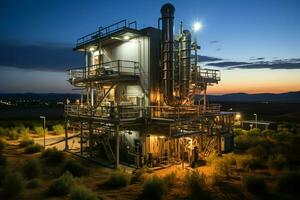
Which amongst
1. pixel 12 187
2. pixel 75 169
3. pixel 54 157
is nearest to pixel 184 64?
pixel 75 169

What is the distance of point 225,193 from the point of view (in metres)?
12.7

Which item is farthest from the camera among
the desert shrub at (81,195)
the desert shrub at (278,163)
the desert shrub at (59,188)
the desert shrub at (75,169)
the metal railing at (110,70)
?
the metal railing at (110,70)

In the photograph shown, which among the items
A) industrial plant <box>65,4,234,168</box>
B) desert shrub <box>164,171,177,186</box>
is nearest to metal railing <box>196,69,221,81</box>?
industrial plant <box>65,4,234,168</box>

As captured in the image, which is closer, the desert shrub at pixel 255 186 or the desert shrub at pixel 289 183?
Result: the desert shrub at pixel 255 186

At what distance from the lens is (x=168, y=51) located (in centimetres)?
1959

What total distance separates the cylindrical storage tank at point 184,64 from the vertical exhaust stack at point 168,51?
1.36 m

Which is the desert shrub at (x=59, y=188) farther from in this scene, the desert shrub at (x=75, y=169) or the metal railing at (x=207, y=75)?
the metal railing at (x=207, y=75)

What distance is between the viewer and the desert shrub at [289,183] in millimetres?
13211

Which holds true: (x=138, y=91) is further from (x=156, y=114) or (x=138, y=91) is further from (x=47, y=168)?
(x=47, y=168)

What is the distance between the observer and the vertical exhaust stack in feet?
64.5

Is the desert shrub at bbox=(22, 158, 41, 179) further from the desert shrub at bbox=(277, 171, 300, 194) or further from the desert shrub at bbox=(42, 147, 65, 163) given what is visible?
the desert shrub at bbox=(277, 171, 300, 194)

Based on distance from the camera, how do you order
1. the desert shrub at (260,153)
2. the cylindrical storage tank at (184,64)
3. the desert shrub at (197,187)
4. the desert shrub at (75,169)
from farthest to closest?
the cylindrical storage tank at (184,64)
the desert shrub at (260,153)
the desert shrub at (75,169)
the desert shrub at (197,187)

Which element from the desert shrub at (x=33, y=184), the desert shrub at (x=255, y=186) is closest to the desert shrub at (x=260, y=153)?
the desert shrub at (x=255, y=186)

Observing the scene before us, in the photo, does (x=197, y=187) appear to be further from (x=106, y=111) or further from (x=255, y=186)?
(x=106, y=111)
